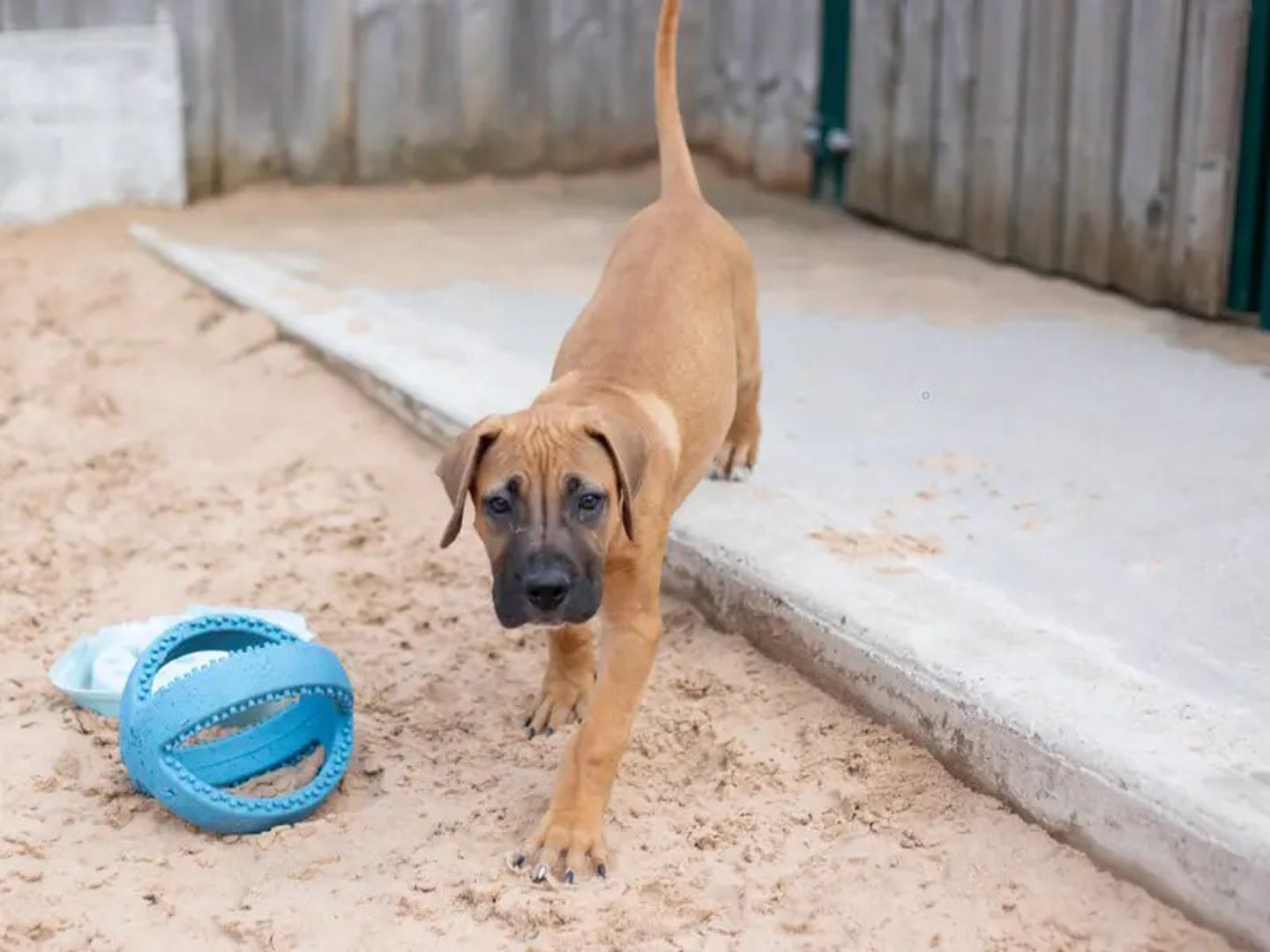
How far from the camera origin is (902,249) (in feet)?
29.2

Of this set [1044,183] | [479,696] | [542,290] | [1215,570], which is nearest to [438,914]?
[479,696]

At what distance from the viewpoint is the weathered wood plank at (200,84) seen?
9300 mm

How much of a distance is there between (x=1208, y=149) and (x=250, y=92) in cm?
480

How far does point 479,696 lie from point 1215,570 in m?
1.83

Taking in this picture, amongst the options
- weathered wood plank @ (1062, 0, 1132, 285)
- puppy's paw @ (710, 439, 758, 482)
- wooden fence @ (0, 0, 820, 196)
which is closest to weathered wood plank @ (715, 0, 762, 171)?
wooden fence @ (0, 0, 820, 196)

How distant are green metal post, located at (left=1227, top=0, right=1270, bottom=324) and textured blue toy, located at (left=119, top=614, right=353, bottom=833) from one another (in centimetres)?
439

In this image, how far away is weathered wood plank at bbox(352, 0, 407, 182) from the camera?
9836mm

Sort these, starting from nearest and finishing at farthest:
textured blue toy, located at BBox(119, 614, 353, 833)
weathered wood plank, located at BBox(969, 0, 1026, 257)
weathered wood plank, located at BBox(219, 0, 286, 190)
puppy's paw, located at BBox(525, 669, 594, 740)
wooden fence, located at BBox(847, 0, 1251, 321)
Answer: textured blue toy, located at BBox(119, 614, 353, 833) → puppy's paw, located at BBox(525, 669, 594, 740) → wooden fence, located at BBox(847, 0, 1251, 321) → weathered wood plank, located at BBox(969, 0, 1026, 257) → weathered wood plank, located at BBox(219, 0, 286, 190)

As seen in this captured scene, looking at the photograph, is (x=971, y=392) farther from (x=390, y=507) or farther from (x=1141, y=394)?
(x=390, y=507)

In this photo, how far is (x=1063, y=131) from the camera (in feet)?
26.6

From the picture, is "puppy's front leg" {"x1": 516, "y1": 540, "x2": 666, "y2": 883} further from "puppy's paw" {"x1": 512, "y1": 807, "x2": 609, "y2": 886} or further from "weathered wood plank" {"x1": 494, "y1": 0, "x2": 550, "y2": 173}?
"weathered wood plank" {"x1": 494, "y1": 0, "x2": 550, "y2": 173}

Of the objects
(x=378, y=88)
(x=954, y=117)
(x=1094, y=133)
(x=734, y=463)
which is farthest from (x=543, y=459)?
(x=378, y=88)

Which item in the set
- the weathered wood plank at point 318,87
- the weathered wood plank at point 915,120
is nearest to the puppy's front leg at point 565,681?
the weathered wood plank at point 915,120

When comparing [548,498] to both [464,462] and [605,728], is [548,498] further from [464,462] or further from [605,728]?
[605,728]
